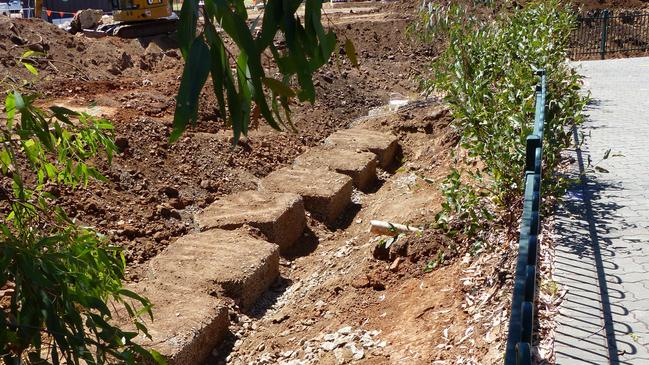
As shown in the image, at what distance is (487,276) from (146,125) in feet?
21.0

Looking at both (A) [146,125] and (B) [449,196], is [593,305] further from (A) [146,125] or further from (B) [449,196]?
(A) [146,125]

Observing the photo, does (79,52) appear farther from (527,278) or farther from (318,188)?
(527,278)

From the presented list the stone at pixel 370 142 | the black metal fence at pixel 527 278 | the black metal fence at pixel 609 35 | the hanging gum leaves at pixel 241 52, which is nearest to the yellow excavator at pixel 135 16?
the black metal fence at pixel 609 35

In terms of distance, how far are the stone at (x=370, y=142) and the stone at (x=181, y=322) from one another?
16.6 ft

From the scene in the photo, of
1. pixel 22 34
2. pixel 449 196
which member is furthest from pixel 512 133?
pixel 22 34

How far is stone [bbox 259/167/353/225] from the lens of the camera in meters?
9.52

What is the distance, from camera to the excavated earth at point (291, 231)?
5863mm

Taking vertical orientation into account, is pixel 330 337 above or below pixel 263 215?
below

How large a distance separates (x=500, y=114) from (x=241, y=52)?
15.2 feet

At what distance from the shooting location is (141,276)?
7645 mm

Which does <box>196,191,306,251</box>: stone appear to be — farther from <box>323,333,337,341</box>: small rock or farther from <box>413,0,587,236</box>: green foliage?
<box>323,333,337,341</box>: small rock

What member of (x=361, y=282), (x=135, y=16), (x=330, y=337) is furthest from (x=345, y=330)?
(x=135, y=16)

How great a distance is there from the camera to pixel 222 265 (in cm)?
741

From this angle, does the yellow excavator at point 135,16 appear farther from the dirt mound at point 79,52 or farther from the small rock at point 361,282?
the small rock at point 361,282
